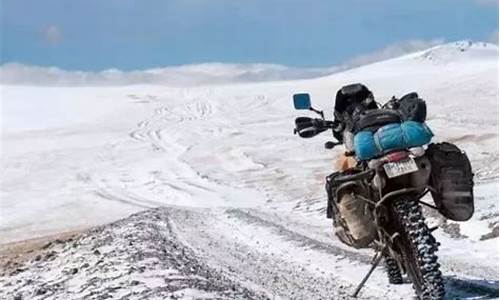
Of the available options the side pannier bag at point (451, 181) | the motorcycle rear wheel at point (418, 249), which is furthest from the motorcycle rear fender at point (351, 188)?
the side pannier bag at point (451, 181)

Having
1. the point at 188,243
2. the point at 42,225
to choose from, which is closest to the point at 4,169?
the point at 42,225

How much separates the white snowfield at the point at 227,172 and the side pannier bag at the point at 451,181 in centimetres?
81

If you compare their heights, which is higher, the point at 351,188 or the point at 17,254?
the point at 351,188

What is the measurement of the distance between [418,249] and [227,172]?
22.1 metres

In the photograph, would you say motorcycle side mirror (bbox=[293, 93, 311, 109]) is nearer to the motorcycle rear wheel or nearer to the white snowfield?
the motorcycle rear wheel

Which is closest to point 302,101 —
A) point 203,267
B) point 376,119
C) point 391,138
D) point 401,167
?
point 376,119

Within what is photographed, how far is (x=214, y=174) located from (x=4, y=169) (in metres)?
9.91

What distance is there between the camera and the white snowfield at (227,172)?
9.26 metres

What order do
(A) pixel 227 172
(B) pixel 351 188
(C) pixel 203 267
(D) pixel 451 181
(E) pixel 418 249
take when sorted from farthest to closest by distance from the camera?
(A) pixel 227 172, (C) pixel 203 267, (B) pixel 351 188, (D) pixel 451 181, (E) pixel 418 249

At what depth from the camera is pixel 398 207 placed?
6195 mm

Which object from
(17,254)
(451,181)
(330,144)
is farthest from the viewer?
(17,254)

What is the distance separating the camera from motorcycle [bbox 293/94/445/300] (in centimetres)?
596

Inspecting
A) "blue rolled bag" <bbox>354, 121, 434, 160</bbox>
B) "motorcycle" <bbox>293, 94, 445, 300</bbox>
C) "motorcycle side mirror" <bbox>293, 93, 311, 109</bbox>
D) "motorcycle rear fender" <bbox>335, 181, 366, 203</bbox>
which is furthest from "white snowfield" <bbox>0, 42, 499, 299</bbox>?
"motorcycle side mirror" <bbox>293, 93, 311, 109</bbox>

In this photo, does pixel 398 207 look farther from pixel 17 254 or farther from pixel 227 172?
pixel 227 172
